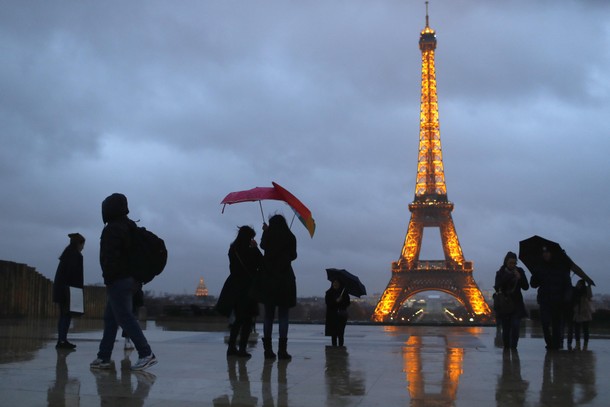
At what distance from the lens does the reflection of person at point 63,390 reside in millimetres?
5151

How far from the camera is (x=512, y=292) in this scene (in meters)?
10.9

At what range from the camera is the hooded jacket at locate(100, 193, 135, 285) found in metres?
7.25

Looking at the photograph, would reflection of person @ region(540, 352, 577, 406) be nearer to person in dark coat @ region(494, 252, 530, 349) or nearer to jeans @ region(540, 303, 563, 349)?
person in dark coat @ region(494, 252, 530, 349)

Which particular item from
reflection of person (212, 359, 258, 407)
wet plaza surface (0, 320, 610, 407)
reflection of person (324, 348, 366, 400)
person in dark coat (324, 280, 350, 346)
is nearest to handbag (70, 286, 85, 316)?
wet plaza surface (0, 320, 610, 407)

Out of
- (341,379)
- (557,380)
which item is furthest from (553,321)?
(341,379)

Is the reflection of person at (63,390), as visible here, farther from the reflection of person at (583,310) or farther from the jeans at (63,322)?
the reflection of person at (583,310)

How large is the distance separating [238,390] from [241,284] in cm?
337

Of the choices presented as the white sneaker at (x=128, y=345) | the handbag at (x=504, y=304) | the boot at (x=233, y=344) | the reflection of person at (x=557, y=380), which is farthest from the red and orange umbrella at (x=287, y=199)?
the reflection of person at (x=557, y=380)

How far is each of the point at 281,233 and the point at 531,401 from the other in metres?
4.13

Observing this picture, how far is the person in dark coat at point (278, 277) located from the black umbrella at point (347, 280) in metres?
3.89

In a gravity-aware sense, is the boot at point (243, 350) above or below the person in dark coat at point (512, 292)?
below

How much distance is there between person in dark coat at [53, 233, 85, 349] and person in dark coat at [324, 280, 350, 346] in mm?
4021

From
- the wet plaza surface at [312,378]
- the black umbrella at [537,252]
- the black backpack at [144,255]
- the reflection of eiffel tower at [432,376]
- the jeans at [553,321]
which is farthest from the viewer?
the black umbrella at [537,252]

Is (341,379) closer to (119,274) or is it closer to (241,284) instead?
(119,274)
